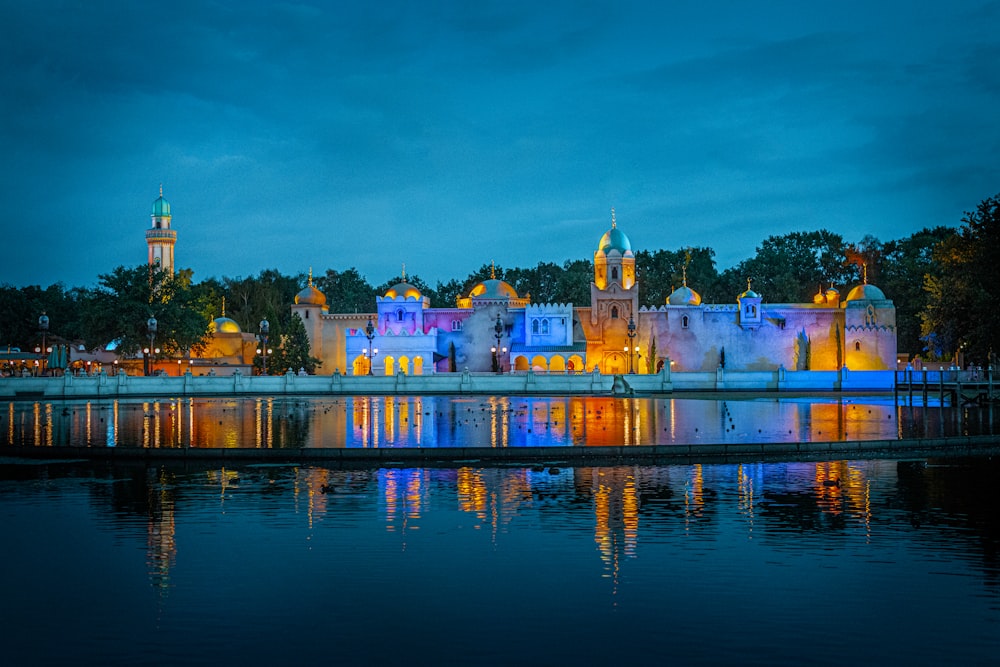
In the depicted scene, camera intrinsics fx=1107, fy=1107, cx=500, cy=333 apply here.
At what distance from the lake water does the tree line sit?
915 inches

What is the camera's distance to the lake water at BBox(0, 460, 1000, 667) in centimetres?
908

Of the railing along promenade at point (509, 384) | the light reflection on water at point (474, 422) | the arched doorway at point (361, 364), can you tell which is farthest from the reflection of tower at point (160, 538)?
the arched doorway at point (361, 364)

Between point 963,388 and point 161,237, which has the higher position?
point 161,237

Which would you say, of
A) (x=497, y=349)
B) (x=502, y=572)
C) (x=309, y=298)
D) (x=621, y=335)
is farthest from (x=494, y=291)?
(x=502, y=572)

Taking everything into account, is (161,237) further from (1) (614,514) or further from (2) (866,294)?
(1) (614,514)

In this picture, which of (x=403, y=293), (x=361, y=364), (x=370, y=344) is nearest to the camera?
(x=370, y=344)

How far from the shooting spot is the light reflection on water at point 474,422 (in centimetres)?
2483

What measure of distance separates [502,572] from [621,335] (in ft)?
192

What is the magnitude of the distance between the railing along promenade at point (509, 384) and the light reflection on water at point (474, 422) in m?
3.93

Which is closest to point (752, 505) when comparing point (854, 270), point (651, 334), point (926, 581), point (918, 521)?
point (918, 521)

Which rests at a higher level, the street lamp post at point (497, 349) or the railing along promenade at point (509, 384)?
the street lamp post at point (497, 349)

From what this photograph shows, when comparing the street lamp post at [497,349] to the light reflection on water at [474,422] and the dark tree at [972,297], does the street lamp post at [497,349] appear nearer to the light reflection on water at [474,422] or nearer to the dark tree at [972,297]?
the light reflection on water at [474,422]

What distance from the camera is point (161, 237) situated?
261 feet

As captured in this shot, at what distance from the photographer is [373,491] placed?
55.9 feet
